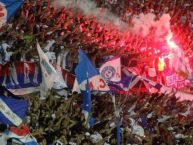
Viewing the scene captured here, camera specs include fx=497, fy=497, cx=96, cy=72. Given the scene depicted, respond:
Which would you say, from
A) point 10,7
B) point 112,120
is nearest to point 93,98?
point 112,120

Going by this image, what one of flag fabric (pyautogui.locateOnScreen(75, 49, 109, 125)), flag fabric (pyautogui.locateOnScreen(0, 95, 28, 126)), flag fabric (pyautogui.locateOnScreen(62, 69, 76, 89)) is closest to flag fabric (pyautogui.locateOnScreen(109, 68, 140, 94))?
flag fabric (pyautogui.locateOnScreen(62, 69, 76, 89))

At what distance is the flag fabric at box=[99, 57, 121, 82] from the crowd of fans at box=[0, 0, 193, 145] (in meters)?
0.53

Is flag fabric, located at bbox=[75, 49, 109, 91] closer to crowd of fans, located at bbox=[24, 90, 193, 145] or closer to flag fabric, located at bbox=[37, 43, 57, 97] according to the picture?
flag fabric, located at bbox=[37, 43, 57, 97]

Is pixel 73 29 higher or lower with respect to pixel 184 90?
higher

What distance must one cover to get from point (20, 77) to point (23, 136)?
1819 mm

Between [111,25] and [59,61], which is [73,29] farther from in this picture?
[111,25]

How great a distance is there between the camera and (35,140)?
10.0m

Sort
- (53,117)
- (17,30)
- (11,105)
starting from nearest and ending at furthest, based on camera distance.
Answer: (11,105) < (53,117) < (17,30)

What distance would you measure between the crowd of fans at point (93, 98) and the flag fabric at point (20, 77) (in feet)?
0.76

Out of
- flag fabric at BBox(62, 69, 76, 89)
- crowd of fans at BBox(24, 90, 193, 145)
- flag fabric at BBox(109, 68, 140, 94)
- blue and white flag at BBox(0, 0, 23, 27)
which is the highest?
blue and white flag at BBox(0, 0, 23, 27)

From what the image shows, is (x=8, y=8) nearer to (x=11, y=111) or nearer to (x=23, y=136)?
(x=11, y=111)

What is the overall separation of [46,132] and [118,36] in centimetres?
500

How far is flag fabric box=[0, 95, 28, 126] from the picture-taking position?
391 inches

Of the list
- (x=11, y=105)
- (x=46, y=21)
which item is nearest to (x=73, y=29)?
(x=46, y=21)
